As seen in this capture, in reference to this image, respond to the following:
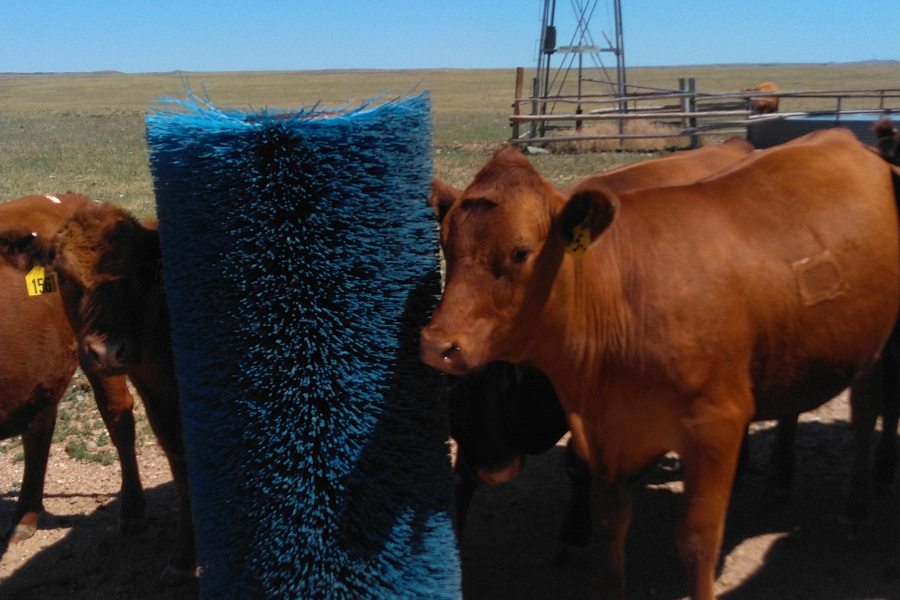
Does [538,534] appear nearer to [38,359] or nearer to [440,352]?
[440,352]

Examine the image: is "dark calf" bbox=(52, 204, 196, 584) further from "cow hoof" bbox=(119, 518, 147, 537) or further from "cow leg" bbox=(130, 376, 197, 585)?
"cow hoof" bbox=(119, 518, 147, 537)

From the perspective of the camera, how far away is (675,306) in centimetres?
297

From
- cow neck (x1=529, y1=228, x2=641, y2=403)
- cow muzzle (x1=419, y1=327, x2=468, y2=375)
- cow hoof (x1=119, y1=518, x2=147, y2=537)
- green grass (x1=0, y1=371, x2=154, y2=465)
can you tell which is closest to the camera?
cow muzzle (x1=419, y1=327, x2=468, y2=375)

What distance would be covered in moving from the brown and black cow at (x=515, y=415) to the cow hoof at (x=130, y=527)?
1.77 meters

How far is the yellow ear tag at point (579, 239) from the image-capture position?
276 centimetres

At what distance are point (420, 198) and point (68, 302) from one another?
156cm

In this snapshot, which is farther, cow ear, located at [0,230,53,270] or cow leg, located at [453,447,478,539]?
cow leg, located at [453,447,478,539]

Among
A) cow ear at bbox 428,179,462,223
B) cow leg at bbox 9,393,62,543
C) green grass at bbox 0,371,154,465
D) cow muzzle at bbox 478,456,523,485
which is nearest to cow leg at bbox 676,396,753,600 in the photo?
cow muzzle at bbox 478,456,523,485

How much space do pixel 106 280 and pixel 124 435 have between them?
145 centimetres

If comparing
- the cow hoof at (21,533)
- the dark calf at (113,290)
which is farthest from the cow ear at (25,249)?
the cow hoof at (21,533)

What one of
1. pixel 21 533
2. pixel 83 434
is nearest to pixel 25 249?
pixel 21 533

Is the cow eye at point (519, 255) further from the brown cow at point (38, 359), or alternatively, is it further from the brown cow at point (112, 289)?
the brown cow at point (38, 359)

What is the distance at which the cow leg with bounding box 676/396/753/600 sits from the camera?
298 centimetres

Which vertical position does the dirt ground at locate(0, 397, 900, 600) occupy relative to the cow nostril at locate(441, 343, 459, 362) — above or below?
below
